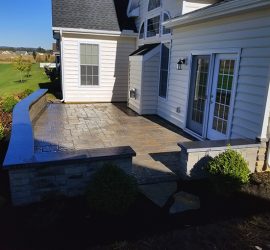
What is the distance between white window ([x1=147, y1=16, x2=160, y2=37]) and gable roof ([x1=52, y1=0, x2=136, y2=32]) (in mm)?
1535

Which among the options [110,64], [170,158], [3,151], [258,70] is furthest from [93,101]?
[258,70]

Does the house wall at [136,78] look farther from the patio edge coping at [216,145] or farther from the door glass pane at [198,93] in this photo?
the patio edge coping at [216,145]

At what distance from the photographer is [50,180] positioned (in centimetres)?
395

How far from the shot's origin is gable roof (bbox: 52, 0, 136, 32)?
11.6 metres

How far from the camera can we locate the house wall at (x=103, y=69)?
1189 centimetres

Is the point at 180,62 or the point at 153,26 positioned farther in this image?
the point at 153,26

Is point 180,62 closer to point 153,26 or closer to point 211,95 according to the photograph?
point 211,95

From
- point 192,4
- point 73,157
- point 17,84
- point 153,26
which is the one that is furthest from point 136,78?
point 17,84

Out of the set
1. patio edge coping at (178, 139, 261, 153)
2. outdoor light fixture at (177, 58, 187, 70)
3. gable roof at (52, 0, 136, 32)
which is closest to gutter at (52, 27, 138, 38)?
gable roof at (52, 0, 136, 32)

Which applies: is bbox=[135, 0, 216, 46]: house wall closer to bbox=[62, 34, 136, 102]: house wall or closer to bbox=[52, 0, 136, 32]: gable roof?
bbox=[52, 0, 136, 32]: gable roof

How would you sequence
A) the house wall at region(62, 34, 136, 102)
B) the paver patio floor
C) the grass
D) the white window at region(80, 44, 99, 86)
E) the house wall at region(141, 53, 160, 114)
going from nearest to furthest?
the paver patio floor → the house wall at region(141, 53, 160, 114) → the house wall at region(62, 34, 136, 102) → the white window at region(80, 44, 99, 86) → the grass

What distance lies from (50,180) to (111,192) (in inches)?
38.8

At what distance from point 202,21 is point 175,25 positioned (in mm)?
1308

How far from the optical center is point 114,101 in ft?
43.6
